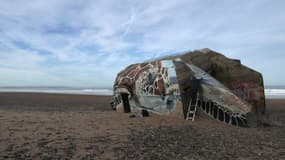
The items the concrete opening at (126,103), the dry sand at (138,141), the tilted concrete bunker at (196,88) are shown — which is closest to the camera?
the dry sand at (138,141)

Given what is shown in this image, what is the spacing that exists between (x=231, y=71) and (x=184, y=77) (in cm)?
247

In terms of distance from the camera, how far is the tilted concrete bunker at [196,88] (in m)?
8.23

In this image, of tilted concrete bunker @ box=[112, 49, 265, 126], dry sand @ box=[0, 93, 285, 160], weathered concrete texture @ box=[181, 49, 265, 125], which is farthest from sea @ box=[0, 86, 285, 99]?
dry sand @ box=[0, 93, 285, 160]

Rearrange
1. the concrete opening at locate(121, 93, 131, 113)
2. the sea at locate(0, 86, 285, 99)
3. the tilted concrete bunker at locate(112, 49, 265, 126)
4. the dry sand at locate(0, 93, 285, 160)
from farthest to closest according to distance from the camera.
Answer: the sea at locate(0, 86, 285, 99), the concrete opening at locate(121, 93, 131, 113), the tilted concrete bunker at locate(112, 49, 265, 126), the dry sand at locate(0, 93, 285, 160)

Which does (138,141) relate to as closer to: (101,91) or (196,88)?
(196,88)

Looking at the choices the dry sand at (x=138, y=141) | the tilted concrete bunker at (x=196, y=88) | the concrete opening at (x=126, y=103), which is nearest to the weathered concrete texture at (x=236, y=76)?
the tilted concrete bunker at (x=196, y=88)

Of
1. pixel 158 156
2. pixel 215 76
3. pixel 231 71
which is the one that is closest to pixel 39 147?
pixel 158 156

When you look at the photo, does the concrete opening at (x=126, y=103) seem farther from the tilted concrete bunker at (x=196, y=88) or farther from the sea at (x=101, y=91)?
the sea at (x=101, y=91)

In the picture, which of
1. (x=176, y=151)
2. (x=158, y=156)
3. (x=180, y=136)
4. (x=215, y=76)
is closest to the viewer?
(x=158, y=156)

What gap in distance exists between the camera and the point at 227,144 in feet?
18.3

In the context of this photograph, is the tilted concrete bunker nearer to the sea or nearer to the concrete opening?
the concrete opening

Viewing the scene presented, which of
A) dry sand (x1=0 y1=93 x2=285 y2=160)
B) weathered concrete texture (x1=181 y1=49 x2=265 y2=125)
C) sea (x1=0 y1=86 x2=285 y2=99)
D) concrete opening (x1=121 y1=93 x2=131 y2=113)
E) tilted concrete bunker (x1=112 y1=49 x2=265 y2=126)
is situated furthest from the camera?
sea (x1=0 y1=86 x2=285 y2=99)

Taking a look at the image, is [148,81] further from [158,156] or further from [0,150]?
[0,150]

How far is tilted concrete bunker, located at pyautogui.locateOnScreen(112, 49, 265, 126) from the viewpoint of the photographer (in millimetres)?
8227
